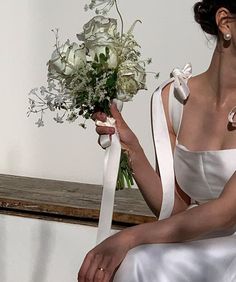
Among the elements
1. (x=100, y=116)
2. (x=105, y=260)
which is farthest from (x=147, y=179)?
(x=105, y=260)

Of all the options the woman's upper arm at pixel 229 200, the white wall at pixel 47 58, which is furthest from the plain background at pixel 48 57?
the woman's upper arm at pixel 229 200

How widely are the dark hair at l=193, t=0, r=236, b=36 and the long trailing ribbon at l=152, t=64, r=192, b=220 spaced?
0.12 metres

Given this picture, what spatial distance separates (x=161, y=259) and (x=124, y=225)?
91 cm

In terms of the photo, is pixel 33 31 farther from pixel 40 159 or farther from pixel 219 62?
pixel 219 62

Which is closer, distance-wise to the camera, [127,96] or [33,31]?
[127,96]

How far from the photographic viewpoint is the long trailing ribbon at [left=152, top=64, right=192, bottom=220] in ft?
4.82

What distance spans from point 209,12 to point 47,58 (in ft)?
5.11

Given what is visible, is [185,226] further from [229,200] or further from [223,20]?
[223,20]

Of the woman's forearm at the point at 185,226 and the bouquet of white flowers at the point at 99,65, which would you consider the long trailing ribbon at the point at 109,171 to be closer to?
the bouquet of white flowers at the point at 99,65

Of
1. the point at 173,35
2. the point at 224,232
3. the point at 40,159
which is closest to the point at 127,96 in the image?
the point at 224,232

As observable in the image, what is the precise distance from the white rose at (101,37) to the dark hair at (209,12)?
7.5 inches

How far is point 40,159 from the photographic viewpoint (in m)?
2.97

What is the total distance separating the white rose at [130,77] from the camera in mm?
1394

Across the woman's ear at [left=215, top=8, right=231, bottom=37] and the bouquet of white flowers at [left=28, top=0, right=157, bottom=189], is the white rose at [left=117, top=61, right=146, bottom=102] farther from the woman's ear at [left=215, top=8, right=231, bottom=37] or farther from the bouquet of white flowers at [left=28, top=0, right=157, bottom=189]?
the woman's ear at [left=215, top=8, right=231, bottom=37]
